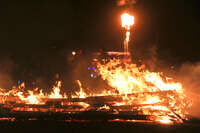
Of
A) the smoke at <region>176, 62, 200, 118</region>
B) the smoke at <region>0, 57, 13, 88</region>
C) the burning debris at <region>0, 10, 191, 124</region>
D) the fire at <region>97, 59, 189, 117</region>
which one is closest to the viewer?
the burning debris at <region>0, 10, 191, 124</region>

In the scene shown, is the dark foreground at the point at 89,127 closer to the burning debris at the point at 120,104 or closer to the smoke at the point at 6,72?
the burning debris at the point at 120,104

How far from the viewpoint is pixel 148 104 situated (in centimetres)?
666

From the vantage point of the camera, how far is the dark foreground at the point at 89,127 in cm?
414

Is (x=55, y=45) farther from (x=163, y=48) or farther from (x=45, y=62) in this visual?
(x=163, y=48)

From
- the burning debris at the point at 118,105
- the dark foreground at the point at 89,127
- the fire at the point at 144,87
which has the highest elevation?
the fire at the point at 144,87

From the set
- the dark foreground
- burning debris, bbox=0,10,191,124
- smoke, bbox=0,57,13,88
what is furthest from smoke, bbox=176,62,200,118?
smoke, bbox=0,57,13,88

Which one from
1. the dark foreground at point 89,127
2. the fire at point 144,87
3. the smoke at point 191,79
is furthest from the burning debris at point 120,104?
the smoke at point 191,79

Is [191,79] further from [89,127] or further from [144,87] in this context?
[89,127]

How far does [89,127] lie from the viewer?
4.42 meters

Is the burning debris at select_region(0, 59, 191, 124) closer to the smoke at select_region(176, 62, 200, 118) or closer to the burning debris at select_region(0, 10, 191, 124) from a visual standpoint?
the burning debris at select_region(0, 10, 191, 124)

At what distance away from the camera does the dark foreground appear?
13.6ft

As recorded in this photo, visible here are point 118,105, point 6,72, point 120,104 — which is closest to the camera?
point 118,105

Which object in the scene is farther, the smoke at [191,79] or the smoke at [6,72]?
the smoke at [6,72]

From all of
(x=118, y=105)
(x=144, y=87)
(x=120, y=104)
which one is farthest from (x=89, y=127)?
(x=144, y=87)
